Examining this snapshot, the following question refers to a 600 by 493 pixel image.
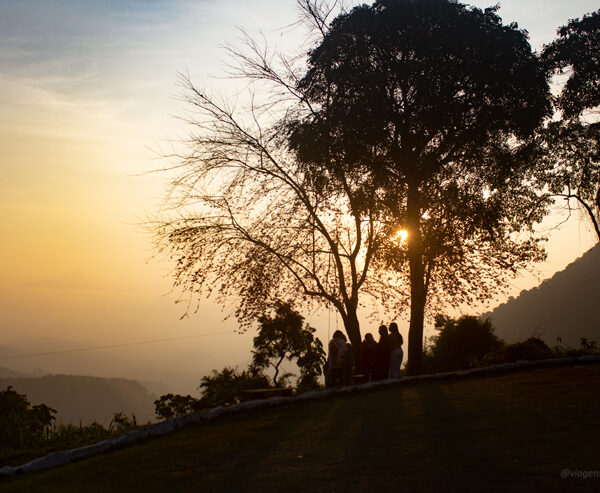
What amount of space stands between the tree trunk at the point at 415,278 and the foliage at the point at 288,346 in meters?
12.8

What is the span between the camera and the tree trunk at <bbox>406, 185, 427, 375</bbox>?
22125 mm

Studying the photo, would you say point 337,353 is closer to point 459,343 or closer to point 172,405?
point 172,405

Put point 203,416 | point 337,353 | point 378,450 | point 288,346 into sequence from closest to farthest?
point 378,450
point 203,416
point 337,353
point 288,346

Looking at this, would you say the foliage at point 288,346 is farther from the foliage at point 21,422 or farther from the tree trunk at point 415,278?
the foliage at point 21,422

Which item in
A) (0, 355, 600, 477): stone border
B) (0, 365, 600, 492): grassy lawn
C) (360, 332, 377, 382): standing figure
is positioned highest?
(360, 332, 377, 382): standing figure

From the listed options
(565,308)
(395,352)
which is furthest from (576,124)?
(565,308)

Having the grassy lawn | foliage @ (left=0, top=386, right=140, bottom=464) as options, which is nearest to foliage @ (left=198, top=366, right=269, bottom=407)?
foliage @ (left=0, top=386, right=140, bottom=464)

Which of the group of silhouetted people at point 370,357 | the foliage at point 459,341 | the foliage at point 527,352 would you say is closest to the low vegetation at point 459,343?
the foliage at point 459,341

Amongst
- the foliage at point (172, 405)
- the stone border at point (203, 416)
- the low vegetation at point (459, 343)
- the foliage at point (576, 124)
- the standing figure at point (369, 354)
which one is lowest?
the stone border at point (203, 416)

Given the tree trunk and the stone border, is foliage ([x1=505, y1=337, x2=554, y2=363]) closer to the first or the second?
the stone border

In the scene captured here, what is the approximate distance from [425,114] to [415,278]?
5.86 meters

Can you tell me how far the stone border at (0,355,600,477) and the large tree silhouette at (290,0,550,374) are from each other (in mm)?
3747

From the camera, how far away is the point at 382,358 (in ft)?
63.1

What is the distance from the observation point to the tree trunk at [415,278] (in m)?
22.1
